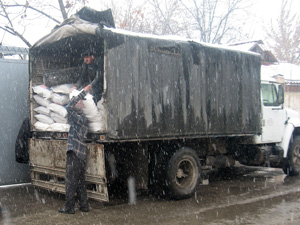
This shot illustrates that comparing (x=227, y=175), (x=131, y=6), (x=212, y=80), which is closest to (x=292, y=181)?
(x=227, y=175)

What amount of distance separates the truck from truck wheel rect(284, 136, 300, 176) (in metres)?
1.34

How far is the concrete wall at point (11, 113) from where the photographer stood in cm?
838

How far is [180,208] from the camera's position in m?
6.66

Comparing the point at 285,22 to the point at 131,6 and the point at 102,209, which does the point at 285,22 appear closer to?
the point at 131,6

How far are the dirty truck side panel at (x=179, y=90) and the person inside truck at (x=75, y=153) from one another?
52cm

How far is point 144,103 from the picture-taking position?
6516mm

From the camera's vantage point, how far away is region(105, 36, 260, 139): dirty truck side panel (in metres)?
6.20

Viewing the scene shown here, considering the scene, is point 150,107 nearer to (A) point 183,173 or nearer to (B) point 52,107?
(A) point 183,173

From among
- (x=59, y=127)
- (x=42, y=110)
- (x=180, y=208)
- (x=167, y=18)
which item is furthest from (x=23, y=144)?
(x=167, y=18)

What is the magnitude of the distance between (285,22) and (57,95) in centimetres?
4362

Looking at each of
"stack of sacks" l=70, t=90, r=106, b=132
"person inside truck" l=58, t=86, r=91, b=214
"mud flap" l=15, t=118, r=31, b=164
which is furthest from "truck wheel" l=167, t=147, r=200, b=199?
"mud flap" l=15, t=118, r=31, b=164

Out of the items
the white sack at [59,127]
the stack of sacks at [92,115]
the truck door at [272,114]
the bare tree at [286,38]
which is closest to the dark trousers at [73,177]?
the stack of sacks at [92,115]

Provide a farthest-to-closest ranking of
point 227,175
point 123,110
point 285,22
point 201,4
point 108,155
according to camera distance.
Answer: point 285,22, point 201,4, point 227,175, point 108,155, point 123,110

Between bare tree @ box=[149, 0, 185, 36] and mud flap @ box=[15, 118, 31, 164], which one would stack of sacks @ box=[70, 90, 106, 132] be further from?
bare tree @ box=[149, 0, 185, 36]
